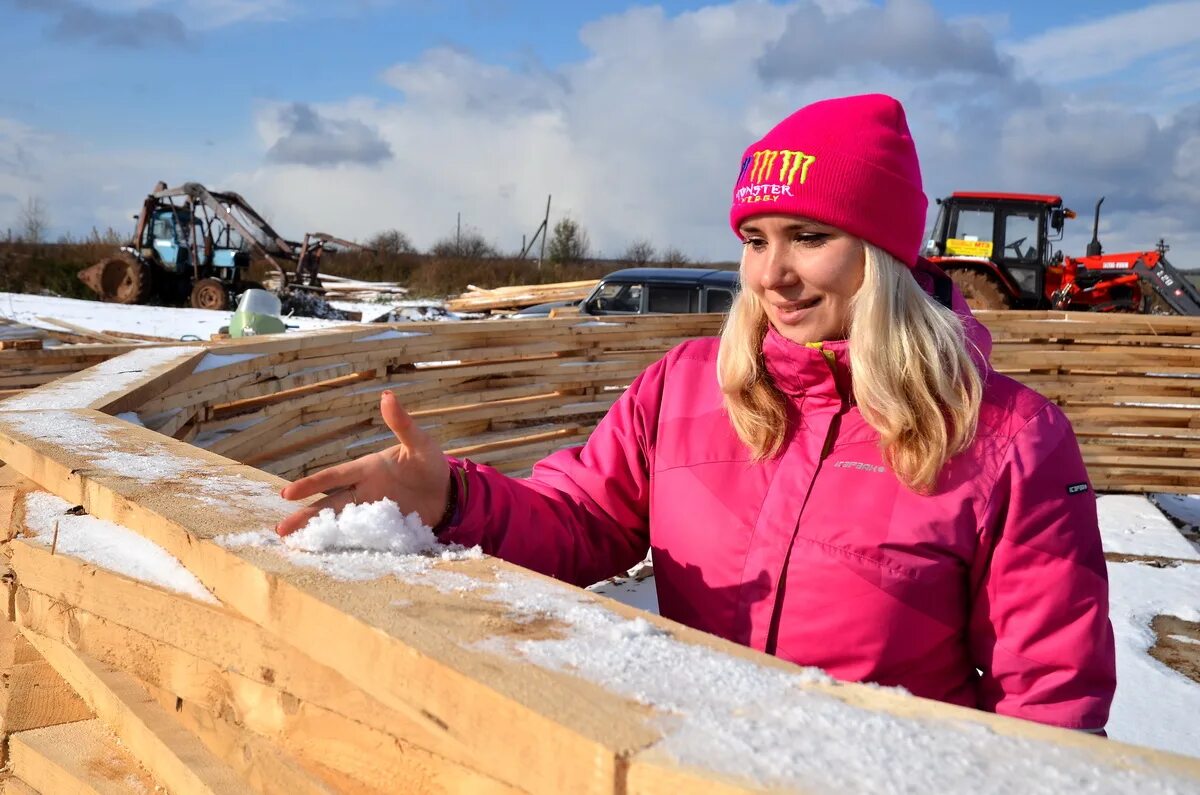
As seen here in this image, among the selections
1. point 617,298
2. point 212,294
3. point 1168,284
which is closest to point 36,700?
point 617,298

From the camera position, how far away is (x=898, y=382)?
163 cm

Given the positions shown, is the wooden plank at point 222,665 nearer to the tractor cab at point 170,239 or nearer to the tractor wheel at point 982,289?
the tractor wheel at point 982,289

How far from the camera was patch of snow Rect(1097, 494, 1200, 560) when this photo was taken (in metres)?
5.56

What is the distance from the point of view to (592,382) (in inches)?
267

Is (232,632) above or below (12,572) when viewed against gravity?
above

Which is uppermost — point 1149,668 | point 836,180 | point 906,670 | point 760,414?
point 836,180

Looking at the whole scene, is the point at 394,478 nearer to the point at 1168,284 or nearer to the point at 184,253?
the point at 1168,284

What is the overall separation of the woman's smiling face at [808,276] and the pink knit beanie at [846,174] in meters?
0.03

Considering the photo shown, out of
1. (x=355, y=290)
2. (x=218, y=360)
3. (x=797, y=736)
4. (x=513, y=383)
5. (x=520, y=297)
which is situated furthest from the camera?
(x=355, y=290)

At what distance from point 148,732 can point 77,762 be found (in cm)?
20

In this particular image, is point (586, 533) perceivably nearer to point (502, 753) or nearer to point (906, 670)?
point (906, 670)

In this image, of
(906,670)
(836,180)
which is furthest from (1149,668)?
(836,180)

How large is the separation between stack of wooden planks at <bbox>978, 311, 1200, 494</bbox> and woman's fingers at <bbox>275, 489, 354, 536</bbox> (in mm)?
6518

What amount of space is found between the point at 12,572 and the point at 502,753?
4.42 ft
